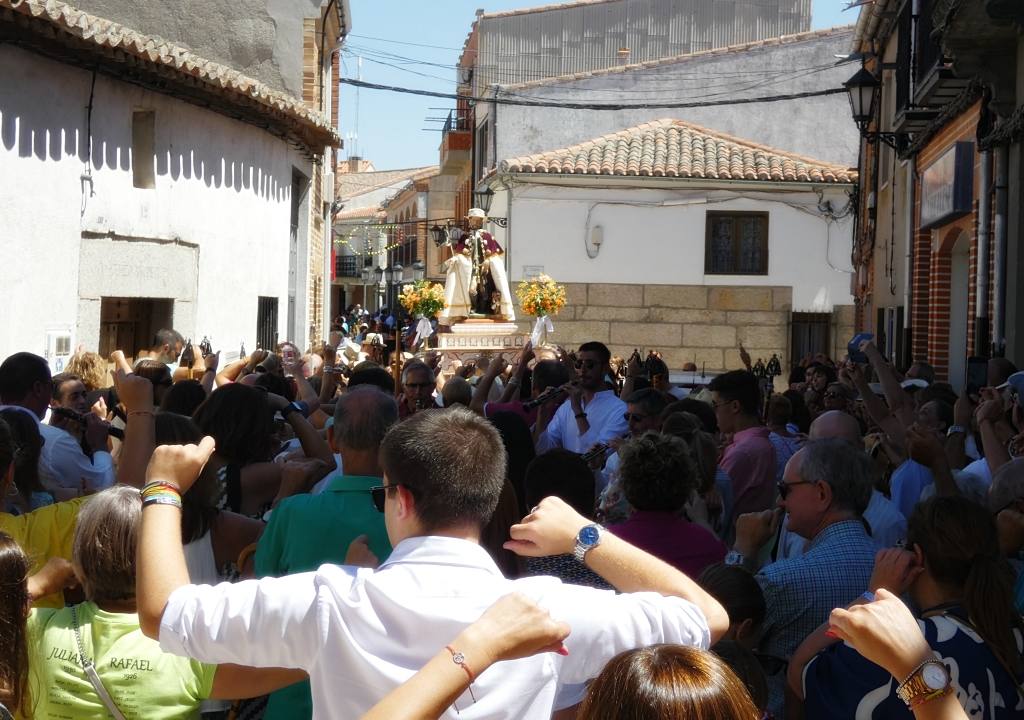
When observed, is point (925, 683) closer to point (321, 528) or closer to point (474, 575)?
point (474, 575)

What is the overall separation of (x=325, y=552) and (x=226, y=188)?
11.6m

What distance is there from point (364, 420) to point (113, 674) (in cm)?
122

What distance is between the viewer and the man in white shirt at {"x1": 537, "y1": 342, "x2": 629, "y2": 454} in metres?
7.35

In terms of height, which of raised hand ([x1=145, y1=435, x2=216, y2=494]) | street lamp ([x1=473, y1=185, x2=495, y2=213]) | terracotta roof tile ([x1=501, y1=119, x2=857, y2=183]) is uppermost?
terracotta roof tile ([x1=501, y1=119, x2=857, y2=183])

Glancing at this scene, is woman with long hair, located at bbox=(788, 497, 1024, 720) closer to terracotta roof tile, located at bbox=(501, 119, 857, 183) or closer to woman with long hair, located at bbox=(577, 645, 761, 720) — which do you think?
woman with long hair, located at bbox=(577, 645, 761, 720)

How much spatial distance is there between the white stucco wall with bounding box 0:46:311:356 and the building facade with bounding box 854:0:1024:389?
7168mm

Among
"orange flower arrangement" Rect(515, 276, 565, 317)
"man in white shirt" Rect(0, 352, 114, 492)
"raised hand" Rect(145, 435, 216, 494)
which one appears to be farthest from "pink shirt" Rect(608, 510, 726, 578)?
"orange flower arrangement" Rect(515, 276, 565, 317)

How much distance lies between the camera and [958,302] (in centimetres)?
1388

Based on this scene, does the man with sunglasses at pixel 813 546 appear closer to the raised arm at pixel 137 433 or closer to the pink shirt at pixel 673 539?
the pink shirt at pixel 673 539

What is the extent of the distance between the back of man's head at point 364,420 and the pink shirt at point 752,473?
2328 mm

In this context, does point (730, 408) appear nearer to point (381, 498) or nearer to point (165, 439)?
point (165, 439)

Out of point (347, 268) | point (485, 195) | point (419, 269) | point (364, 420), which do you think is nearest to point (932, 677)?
point (364, 420)

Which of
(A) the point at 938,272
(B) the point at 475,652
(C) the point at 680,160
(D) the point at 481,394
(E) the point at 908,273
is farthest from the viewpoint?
(C) the point at 680,160

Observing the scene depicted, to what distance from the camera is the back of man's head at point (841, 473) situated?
417 cm
